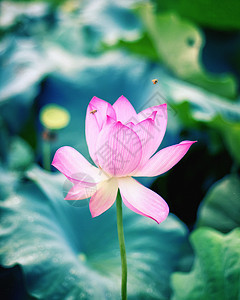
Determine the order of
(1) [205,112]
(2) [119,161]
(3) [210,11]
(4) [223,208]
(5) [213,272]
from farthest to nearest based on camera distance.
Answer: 1. (3) [210,11]
2. (1) [205,112]
3. (4) [223,208]
4. (5) [213,272]
5. (2) [119,161]

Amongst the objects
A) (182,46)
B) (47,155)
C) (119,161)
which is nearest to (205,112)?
(182,46)

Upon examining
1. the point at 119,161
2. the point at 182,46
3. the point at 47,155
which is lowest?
the point at 47,155

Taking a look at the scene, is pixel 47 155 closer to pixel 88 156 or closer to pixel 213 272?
pixel 88 156

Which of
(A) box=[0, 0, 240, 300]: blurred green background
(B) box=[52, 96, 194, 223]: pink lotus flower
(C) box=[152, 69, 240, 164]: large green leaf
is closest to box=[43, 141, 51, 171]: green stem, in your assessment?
(A) box=[0, 0, 240, 300]: blurred green background

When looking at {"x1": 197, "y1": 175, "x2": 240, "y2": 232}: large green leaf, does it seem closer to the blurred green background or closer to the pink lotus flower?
the blurred green background

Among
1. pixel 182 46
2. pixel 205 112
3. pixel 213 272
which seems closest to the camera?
pixel 213 272

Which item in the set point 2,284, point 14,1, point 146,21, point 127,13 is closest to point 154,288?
point 2,284

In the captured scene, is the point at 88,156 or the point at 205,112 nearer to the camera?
the point at 88,156
